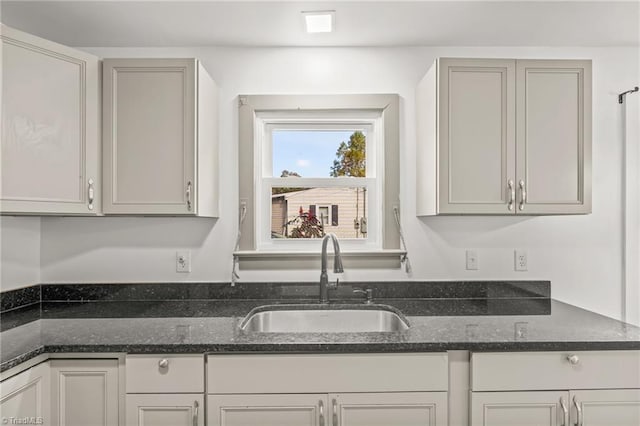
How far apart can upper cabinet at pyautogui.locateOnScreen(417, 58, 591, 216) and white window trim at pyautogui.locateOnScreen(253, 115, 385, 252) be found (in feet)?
1.57

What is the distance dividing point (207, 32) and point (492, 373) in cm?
205

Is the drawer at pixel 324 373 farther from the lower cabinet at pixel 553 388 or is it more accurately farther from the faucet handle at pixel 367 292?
the faucet handle at pixel 367 292

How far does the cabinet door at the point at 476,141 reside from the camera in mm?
1873

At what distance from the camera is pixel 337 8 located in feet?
6.00

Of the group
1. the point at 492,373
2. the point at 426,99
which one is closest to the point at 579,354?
the point at 492,373

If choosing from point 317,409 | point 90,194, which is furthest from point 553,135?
point 90,194

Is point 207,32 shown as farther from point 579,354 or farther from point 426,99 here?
point 579,354

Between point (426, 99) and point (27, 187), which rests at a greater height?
point (426, 99)

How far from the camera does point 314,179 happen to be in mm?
2316

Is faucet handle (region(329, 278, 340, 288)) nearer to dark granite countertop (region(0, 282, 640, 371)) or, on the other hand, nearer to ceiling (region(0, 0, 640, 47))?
dark granite countertop (region(0, 282, 640, 371))

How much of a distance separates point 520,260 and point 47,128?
243cm

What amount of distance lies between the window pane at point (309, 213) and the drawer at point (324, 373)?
3.11 feet

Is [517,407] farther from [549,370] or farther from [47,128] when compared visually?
[47,128]

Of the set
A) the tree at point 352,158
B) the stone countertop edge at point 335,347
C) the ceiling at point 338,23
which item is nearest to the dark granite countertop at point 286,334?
the stone countertop edge at point 335,347
